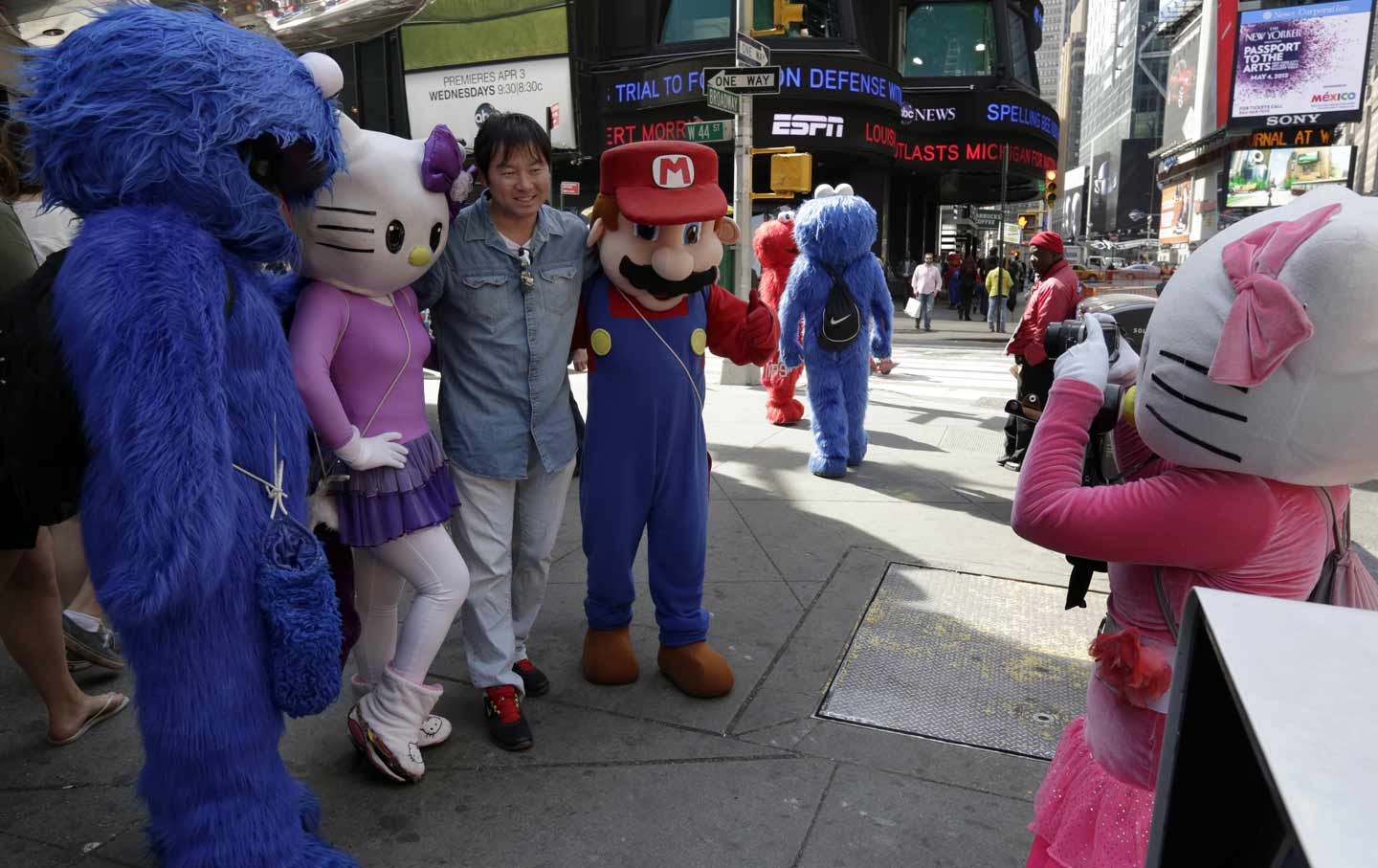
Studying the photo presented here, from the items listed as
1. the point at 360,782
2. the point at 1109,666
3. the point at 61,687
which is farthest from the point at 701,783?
the point at 61,687

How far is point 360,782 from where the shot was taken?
9.63ft

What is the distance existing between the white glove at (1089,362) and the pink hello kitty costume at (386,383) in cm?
174

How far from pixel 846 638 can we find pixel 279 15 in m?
3.80

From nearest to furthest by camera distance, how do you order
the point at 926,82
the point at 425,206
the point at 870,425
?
the point at 425,206
the point at 870,425
the point at 926,82

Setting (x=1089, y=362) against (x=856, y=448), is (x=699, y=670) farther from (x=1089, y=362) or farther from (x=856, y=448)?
(x=856, y=448)

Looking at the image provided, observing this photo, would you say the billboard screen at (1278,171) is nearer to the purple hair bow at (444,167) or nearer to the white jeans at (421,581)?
the purple hair bow at (444,167)

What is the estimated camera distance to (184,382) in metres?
1.94

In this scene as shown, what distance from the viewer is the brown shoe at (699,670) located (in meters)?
3.43

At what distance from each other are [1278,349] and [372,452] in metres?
2.12

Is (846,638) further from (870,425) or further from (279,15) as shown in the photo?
(870,425)

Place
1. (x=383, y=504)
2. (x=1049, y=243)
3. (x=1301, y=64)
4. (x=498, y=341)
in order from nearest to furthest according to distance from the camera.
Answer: (x=383, y=504), (x=498, y=341), (x=1049, y=243), (x=1301, y=64)

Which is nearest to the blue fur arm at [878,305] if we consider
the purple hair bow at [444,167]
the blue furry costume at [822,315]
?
the blue furry costume at [822,315]

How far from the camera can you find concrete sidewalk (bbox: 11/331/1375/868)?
2621 millimetres

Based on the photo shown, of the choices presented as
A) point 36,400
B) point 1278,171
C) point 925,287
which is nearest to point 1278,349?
point 36,400
